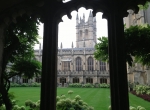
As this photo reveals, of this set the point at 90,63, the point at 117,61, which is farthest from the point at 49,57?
the point at 90,63

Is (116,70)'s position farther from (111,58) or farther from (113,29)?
(113,29)

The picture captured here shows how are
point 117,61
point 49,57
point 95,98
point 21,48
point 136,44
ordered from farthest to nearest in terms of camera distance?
point 95,98, point 21,48, point 136,44, point 49,57, point 117,61

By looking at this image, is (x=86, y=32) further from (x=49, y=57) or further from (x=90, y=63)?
(x=49, y=57)

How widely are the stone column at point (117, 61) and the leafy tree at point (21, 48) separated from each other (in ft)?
5.08

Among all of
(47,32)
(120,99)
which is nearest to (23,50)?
(47,32)

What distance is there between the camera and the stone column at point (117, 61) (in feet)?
5.18

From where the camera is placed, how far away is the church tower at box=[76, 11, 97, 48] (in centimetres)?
4328

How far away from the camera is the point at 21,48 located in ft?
9.95

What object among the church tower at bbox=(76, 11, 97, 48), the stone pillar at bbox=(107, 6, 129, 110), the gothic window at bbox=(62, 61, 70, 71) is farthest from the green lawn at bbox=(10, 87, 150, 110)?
the church tower at bbox=(76, 11, 97, 48)

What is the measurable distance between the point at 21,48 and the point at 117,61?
201 centimetres

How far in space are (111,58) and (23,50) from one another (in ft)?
6.41

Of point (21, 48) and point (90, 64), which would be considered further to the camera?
Result: point (90, 64)

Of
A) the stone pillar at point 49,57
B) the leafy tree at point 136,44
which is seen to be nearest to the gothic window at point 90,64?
the leafy tree at point 136,44

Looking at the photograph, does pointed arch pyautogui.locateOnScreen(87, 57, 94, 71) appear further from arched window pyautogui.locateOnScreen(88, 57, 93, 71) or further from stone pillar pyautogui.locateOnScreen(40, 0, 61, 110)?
stone pillar pyautogui.locateOnScreen(40, 0, 61, 110)
